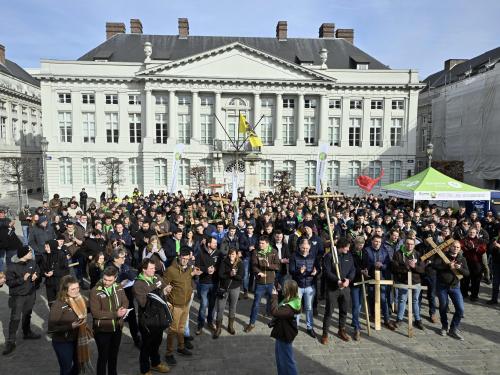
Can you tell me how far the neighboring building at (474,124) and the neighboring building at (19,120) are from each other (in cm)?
4111

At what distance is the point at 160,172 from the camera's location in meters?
38.2

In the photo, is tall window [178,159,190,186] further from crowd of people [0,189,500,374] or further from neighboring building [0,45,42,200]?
crowd of people [0,189,500,374]

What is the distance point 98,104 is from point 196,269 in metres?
34.8

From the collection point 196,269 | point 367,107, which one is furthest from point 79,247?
point 367,107

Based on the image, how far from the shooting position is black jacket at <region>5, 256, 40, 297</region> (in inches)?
250

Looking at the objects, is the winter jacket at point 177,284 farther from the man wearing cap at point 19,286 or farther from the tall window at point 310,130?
the tall window at point 310,130

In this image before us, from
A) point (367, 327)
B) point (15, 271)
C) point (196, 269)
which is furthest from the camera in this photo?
point (367, 327)

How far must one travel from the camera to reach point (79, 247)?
377 inches

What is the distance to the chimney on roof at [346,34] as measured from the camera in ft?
144

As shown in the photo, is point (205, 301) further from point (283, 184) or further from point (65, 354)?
point (283, 184)

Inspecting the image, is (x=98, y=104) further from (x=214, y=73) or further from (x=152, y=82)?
(x=214, y=73)

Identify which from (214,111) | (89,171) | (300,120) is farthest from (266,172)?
(89,171)

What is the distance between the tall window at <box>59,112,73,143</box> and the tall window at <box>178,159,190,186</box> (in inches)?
461

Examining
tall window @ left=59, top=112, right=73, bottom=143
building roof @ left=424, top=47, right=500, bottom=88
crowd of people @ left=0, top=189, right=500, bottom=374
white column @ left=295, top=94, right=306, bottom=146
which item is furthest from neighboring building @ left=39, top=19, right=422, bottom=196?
crowd of people @ left=0, top=189, right=500, bottom=374
